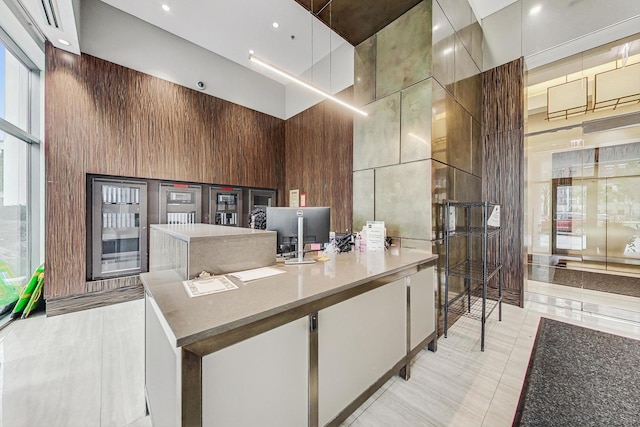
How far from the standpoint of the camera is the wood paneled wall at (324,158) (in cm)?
437

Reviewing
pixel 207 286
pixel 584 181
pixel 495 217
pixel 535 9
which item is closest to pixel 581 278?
pixel 584 181

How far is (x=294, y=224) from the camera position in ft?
7.43

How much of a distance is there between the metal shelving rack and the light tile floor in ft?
0.98

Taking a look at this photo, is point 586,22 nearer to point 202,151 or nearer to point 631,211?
point 631,211

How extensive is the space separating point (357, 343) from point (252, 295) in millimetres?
795

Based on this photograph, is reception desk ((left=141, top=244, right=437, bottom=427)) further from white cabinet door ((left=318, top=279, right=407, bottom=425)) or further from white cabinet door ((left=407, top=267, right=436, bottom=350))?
white cabinet door ((left=407, top=267, right=436, bottom=350))

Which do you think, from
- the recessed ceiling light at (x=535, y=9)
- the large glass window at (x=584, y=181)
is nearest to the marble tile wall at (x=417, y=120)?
the recessed ceiling light at (x=535, y=9)

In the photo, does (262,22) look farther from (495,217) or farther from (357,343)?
(357,343)

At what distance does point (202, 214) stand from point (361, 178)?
309 cm

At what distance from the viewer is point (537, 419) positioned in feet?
5.46

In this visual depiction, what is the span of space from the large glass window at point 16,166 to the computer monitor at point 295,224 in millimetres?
3499

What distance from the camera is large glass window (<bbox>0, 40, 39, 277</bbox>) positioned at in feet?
9.98

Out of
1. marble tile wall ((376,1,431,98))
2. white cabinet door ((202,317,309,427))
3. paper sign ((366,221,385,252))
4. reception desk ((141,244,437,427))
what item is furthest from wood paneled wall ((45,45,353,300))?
white cabinet door ((202,317,309,427))

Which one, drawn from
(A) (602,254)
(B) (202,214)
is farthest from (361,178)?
(A) (602,254)
